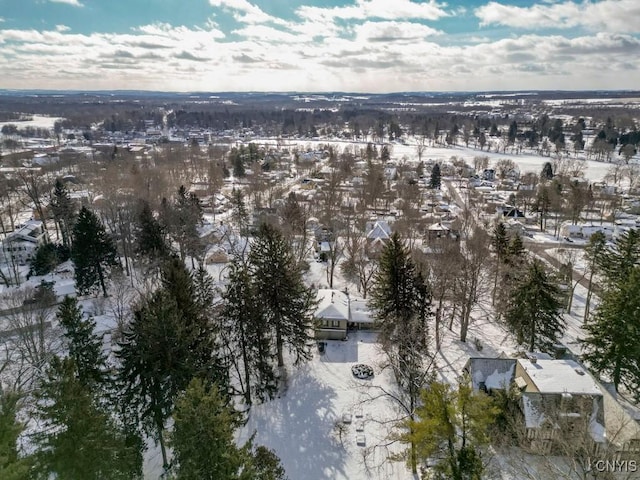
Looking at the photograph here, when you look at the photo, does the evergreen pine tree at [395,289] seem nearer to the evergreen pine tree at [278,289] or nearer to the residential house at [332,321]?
the residential house at [332,321]

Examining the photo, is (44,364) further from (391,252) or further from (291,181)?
(291,181)

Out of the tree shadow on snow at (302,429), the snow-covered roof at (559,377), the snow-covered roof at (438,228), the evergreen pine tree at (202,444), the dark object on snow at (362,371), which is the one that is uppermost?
the evergreen pine tree at (202,444)

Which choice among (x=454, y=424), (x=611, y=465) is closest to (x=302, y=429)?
(x=454, y=424)

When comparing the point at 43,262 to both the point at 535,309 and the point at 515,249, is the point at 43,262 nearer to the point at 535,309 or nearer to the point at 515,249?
the point at 535,309

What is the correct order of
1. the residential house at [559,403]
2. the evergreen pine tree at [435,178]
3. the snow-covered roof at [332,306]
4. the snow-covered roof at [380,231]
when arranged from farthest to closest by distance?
the evergreen pine tree at [435,178], the snow-covered roof at [380,231], the snow-covered roof at [332,306], the residential house at [559,403]

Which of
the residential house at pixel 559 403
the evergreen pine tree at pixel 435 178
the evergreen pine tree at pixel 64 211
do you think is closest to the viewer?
the residential house at pixel 559 403

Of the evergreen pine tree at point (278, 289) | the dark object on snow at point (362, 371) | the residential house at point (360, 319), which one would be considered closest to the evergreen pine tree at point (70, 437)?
the evergreen pine tree at point (278, 289)

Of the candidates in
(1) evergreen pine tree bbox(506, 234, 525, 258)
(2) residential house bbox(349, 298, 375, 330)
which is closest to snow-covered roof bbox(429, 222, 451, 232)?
(1) evergreen pine tree bbox(506, 234, 525, 258)
